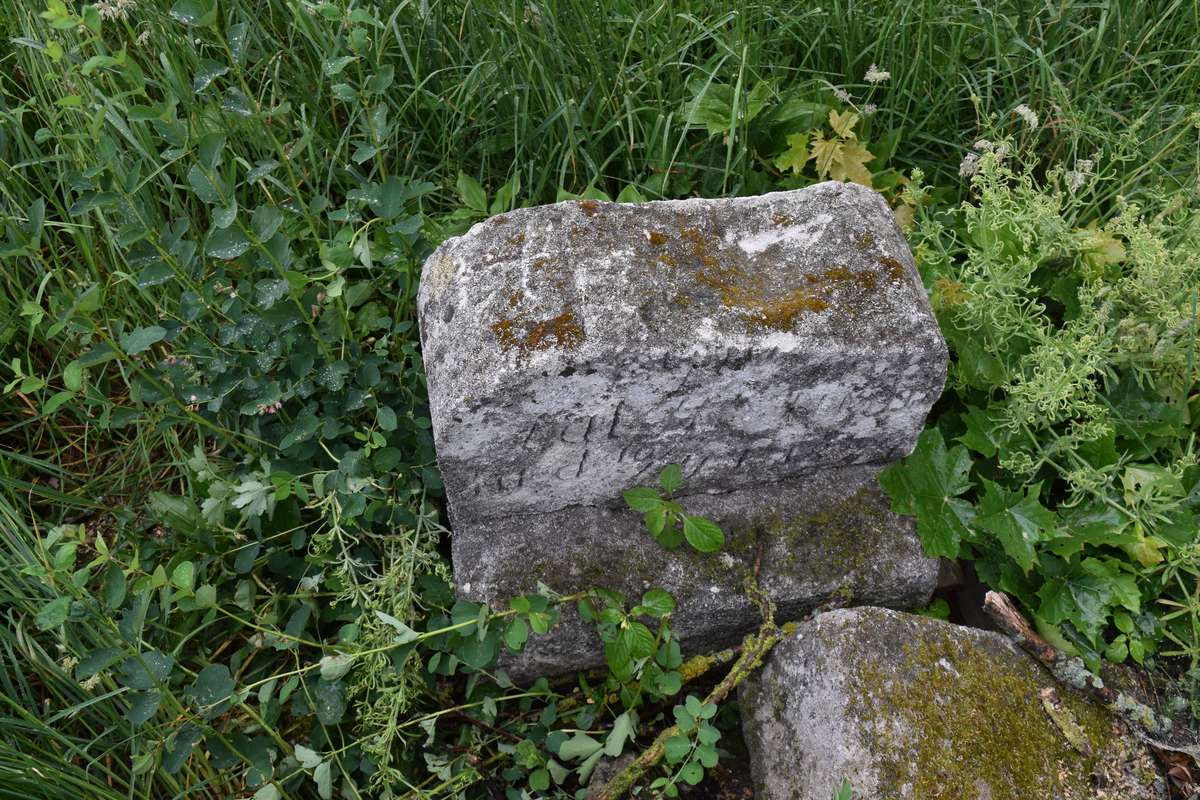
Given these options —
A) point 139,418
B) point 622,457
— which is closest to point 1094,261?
point 622,457

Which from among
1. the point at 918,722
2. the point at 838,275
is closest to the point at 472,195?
the point at 838,275

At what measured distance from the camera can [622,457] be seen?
213 centimetres

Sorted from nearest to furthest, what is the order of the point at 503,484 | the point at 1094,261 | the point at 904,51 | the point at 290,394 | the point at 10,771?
1. the point at 10,771
2. the point at 503,484
3. the point at 290,394
4. the point at 1094,261
5. the point at 904,51

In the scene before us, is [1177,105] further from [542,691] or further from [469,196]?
[542,691]

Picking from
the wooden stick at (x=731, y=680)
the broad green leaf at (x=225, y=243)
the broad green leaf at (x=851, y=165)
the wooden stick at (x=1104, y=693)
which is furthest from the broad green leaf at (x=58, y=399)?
the wooden stick at (x=1104, y=693)

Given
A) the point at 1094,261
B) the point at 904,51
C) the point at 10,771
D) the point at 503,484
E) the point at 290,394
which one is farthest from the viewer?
the point at 904,51

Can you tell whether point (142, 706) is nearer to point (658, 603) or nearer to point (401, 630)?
point (401, 630)

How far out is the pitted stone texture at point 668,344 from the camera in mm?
1911

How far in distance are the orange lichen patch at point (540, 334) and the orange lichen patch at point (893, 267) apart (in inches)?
29.6

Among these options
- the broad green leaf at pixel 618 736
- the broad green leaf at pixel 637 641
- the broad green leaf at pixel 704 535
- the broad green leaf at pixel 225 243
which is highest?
the broad green leaf at pixel 225 243

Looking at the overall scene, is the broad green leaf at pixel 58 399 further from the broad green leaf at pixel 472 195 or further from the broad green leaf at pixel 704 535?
the broad green leaf at pixel 704 535

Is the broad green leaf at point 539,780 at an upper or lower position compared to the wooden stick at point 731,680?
lower

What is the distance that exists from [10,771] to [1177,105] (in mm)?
3848

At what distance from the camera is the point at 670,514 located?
2121 mm
